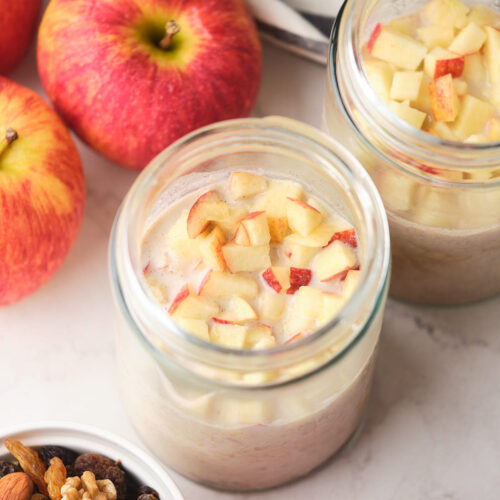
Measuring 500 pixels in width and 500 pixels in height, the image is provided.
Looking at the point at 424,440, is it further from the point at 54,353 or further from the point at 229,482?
the point at 54,353

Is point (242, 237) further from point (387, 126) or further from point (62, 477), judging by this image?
point (62, 477)

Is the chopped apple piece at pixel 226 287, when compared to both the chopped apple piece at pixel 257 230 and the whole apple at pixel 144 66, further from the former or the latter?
the whole apple at pixel 144 66

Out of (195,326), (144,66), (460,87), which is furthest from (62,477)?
(460,87)

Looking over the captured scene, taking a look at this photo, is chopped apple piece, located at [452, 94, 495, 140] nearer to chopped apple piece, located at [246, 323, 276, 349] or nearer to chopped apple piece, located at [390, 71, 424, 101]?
chopped apple piece, located at [390, 71, 424, 101]

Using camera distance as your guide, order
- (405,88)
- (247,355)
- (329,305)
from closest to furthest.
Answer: (247,355), (329,305), (405,88)

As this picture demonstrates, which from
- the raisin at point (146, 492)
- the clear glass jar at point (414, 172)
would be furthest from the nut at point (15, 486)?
the clear glass jar at point (414, 172)

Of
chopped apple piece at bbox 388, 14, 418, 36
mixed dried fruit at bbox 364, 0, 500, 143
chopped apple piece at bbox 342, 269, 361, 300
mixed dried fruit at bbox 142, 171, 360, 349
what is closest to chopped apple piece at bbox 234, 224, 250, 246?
mixed dried fruit at bbox 142, 171, 360, 349

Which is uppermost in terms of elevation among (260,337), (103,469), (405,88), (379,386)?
(405,88)
